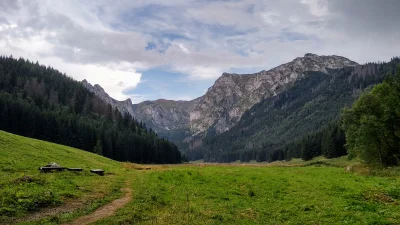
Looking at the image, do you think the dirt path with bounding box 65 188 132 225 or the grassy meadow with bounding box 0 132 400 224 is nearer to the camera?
the dirt path with bounding box 65 188 132 225

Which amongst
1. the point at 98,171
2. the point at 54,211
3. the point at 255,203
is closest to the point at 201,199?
the point at 255,203

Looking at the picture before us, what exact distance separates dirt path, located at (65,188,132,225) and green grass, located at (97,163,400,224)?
700 millimetres

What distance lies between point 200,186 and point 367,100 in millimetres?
49627

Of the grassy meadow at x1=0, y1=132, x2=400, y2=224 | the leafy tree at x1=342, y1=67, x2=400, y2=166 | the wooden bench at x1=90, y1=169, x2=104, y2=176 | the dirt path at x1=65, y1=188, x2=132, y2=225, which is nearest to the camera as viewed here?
the dirt path at x1=65, y1=188, x2=132, y2=225

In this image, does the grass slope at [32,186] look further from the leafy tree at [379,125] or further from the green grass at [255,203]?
the leafy tree at [379,125]

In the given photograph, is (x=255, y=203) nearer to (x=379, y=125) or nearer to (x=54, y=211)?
(x=54, y=211)

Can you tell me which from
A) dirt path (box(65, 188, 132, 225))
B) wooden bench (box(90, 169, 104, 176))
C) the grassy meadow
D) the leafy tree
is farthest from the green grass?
the leafy tree

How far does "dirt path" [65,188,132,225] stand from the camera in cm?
1830

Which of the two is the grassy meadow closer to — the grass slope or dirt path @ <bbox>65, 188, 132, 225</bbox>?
→ the grass slope

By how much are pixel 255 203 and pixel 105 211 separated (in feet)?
37.9

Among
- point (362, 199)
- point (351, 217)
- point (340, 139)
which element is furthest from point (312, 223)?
point (340, 139)

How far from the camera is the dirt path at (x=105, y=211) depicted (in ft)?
60.0

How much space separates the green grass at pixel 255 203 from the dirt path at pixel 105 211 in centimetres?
70

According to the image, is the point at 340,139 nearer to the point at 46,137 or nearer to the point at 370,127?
the point at 370,127
